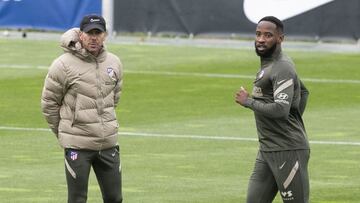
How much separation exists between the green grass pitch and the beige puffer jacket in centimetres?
268

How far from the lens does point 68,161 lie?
1059cm

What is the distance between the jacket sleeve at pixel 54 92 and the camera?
34.4ft

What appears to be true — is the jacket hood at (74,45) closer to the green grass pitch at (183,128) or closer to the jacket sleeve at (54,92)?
the jacket sleeve at (54,92)

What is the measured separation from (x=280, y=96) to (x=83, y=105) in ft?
5.32

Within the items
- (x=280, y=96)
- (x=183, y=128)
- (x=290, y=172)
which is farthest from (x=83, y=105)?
(x=183, y=128)

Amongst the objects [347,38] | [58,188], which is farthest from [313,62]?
[58,188]

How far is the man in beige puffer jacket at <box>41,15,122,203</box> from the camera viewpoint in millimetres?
10461

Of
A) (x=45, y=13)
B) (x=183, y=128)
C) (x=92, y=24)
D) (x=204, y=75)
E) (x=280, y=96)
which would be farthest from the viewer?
(x=45, y=13)

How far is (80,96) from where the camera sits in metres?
10.5

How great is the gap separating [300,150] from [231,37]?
872 inches

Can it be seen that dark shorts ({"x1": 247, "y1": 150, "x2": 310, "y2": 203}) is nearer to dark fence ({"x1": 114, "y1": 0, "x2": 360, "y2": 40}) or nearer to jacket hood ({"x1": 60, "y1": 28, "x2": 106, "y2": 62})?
jacket hood ({"x1": 60, "y1": 28, "x2": 106, "y2": 62})

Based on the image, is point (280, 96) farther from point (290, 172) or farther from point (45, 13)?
point (45, 13)

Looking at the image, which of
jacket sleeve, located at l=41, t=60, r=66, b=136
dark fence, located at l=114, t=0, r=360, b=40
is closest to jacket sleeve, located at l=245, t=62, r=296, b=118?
jacket sleeve, located at l=41, t=60, r=66, b=136

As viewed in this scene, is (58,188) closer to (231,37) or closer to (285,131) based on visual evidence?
(285,131)
